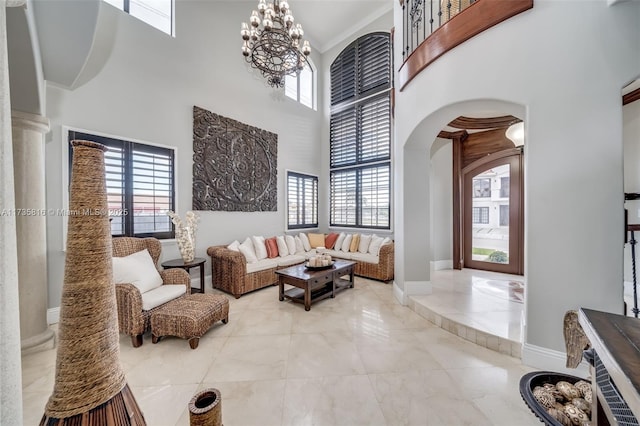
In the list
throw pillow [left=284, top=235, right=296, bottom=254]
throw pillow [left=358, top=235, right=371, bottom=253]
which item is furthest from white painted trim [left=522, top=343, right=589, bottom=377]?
throw pillow [left=284, top=235, right=296, bottom=254]

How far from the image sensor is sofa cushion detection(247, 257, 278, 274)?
399 centimetres

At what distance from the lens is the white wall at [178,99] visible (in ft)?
9.59

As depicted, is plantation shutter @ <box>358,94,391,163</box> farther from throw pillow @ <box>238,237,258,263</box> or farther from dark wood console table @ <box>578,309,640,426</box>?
dark wood console table @ <box>578,309,640,426</box>

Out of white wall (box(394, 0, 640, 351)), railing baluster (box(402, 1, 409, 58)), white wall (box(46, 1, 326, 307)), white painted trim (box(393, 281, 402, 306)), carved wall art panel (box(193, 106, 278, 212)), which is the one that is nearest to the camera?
white wall (box(394, 0, 640, 351))

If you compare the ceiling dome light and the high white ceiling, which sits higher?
the high white ceiling

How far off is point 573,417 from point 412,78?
3439 millimetres

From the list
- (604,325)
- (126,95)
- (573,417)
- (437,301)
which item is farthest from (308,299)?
(126,95)

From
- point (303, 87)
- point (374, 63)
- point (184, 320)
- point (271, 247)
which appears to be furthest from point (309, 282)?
point (374, 63)

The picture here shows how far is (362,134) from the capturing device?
6027mm

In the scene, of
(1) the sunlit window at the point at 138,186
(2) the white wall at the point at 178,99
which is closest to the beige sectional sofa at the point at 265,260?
(2) the white wall at the point at 178,99

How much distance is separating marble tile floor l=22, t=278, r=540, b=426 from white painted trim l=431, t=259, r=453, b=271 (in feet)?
7.67

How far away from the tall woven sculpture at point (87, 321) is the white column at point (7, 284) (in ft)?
0.98

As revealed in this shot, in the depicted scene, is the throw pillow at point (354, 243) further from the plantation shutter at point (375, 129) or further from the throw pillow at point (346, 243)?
the plantation shutter at point (375, 129)

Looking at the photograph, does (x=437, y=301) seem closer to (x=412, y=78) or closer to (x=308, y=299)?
(x=308, y=299)
